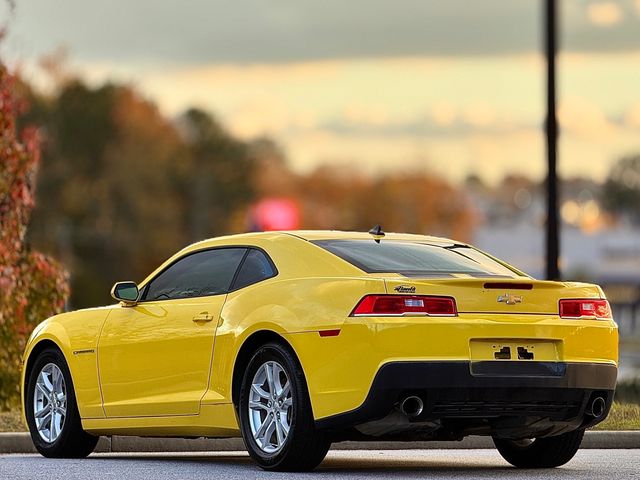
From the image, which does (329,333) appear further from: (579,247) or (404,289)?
(579,247)

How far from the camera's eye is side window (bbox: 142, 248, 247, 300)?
11.6 metres

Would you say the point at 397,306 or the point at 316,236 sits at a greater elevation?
the point at 316,236

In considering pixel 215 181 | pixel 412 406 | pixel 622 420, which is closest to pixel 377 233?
pixel 412 406

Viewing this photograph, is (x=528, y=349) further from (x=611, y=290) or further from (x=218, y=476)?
(x=611, y=290)

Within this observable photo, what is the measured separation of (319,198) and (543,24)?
138m

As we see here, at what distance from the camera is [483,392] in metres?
10.3

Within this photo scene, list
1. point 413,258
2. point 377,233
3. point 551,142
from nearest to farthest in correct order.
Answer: point 413,258 < point 377,233 < point 551,142

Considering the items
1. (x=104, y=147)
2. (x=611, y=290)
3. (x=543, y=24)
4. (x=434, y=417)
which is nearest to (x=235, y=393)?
(x=434, y=417)

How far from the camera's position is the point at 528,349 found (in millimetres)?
10523

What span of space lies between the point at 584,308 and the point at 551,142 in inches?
341

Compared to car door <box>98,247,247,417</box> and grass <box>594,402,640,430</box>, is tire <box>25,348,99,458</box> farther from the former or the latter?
grass <box>594,402,640,430</box>

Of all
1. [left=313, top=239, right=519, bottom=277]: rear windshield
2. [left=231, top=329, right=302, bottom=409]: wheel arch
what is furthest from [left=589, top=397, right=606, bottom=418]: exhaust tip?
[left=231, top=329, right=302, bottom=409]: wheel arch

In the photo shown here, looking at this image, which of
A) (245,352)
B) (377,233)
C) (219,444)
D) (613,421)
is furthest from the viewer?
(613,421)

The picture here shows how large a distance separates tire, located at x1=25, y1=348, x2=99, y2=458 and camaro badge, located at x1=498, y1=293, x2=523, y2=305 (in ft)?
12.2
